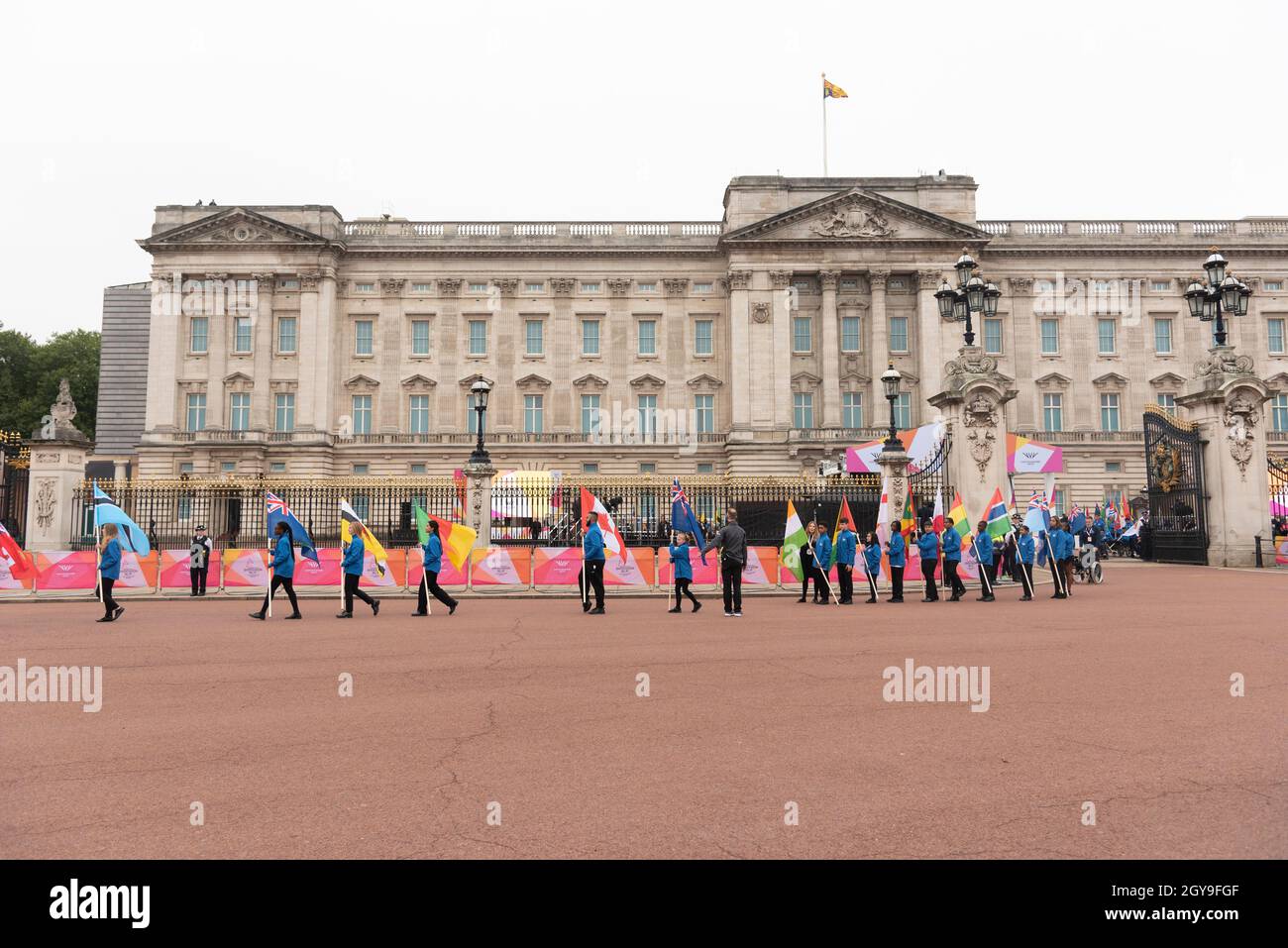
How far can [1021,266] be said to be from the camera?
53969mm

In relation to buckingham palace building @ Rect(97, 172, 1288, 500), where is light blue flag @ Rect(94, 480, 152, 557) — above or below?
below

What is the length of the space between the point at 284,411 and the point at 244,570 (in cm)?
3411

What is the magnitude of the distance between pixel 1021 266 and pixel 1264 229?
15719 mm

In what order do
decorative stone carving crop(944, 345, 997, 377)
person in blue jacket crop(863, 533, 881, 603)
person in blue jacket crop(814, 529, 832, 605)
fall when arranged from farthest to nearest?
1. decorative stone carving crop(944, 345, 997, 377)
2. person in blue jacket crop(863, 533, 881, 603)
3. person in blue jacket crop(814, 529, 832, 605)

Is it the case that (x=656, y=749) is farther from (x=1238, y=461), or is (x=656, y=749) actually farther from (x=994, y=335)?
(x=994, y=335)

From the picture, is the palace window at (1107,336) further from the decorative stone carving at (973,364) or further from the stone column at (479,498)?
the stone column at (479,498)

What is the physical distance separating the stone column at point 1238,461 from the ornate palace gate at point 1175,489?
765 mm

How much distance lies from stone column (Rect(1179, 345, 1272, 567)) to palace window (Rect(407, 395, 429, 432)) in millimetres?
41833

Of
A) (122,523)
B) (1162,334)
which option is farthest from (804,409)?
(122,523)

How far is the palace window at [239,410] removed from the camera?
51.8m

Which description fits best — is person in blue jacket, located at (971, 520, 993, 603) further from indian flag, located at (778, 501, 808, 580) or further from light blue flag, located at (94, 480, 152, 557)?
light blue flag, located at (94, 480, 152, 557)

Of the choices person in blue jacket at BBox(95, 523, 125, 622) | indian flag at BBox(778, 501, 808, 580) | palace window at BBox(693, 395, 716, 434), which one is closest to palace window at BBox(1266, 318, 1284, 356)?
palace window at BBox(693, 395, 716, 434)

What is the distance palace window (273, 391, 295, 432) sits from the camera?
52.1 meters

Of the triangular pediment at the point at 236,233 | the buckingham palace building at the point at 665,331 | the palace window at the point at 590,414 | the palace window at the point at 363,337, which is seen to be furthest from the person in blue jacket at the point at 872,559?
the triangular pediment at the point at 236,233
